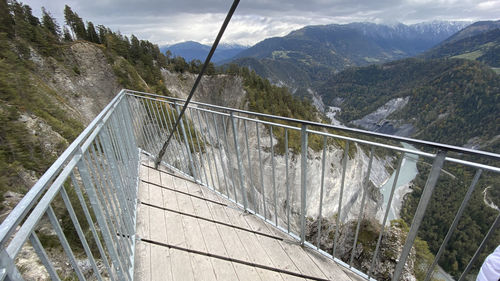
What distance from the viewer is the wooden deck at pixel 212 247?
8.55 feet

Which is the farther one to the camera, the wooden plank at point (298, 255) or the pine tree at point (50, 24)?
the pine tree at point (50, 24)

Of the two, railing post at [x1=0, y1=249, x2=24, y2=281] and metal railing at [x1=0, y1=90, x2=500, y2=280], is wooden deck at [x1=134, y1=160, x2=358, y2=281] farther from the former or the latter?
railing post at [x1=0, y1=249, x2=24, y2=281]

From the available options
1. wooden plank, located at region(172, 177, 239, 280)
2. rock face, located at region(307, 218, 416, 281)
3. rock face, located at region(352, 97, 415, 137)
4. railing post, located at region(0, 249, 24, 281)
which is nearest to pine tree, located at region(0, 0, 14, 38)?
wooden plank, located at region(172, 177, 239, 280)

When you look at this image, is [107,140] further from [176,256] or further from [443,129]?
[443,129]

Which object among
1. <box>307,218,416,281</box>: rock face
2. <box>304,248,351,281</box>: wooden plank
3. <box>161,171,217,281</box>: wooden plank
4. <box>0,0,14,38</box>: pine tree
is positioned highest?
<box>0,0,14,38</box>: pine tree

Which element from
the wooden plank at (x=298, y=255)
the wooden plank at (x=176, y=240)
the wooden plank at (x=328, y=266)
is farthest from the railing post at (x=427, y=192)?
the wooden plank at (x=176, y=240)

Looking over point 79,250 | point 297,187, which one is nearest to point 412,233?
point 79,250

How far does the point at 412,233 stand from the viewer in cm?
205

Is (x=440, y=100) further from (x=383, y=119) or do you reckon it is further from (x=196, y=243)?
(x=196, y=243)

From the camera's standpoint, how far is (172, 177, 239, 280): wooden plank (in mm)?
2582

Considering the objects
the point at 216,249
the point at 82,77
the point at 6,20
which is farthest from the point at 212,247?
the point at 6,20

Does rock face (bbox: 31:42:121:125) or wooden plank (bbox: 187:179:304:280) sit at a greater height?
rock face (bbox: 31:42:121:125)

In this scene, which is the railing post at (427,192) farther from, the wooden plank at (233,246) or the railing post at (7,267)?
the railing post at (7,267)

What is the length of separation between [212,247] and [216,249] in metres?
0.06
